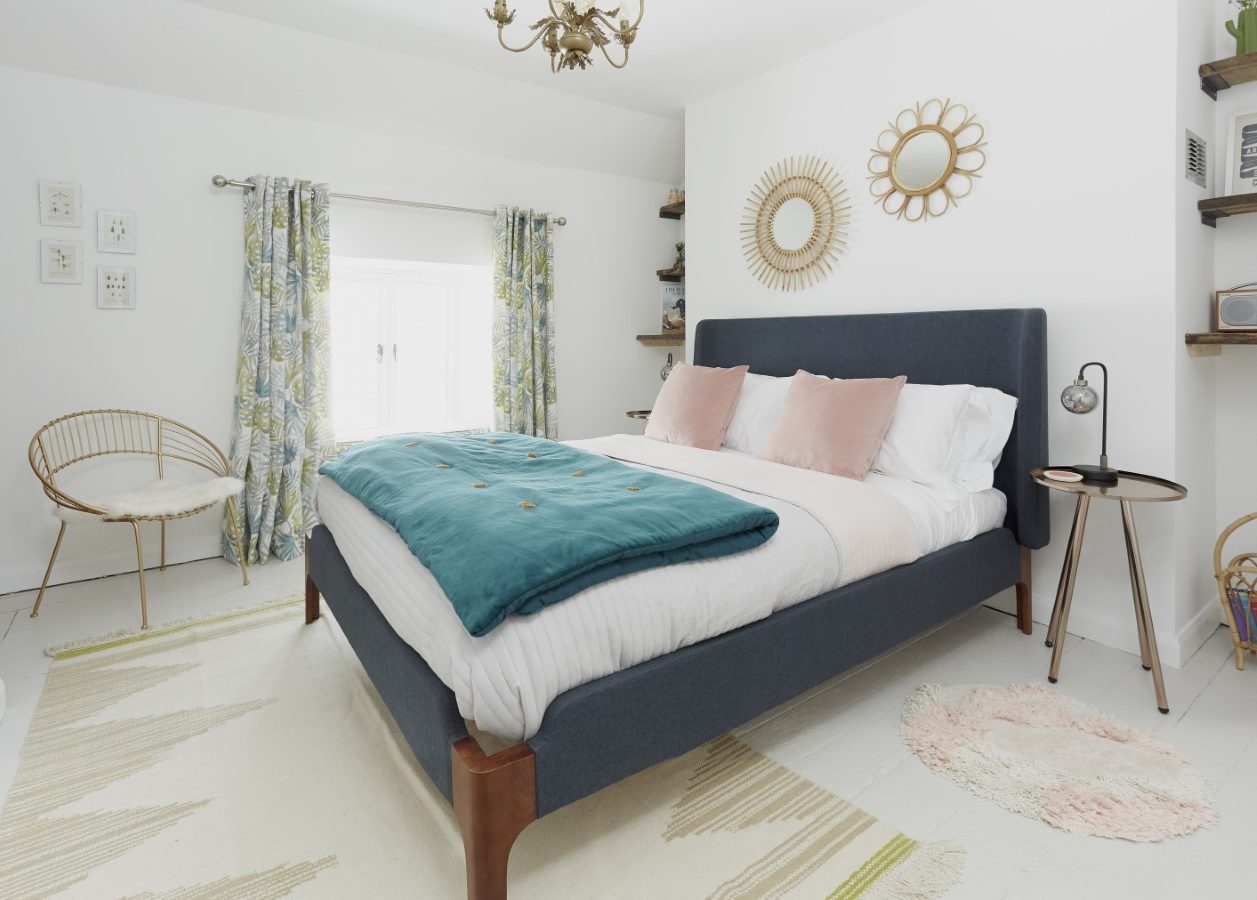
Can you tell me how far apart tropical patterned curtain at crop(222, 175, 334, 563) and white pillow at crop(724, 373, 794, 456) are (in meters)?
2.23

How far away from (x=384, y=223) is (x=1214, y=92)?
386 centimetres

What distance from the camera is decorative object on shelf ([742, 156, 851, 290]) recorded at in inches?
138

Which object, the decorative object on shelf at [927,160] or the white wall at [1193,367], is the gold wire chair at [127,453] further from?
the white wall at [1193,367]

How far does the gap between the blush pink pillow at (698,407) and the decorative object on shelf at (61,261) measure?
278 centimetres

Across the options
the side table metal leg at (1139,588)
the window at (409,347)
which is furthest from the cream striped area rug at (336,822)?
the window at (409,347)

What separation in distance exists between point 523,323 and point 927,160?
2.45 meters

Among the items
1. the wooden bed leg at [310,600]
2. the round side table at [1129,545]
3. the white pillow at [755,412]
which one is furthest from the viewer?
the white pillow at [755,412]

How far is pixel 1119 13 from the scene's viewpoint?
245cm

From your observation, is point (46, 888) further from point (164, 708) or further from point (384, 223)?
point (384, 223)

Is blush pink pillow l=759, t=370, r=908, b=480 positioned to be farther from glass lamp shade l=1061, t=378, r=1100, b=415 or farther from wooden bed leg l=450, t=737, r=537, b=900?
wooden bed leg l=450, t=737, r=537, b=900

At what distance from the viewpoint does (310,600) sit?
287cm

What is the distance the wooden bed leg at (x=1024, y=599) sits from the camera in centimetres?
275

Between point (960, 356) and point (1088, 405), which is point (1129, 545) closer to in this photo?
point (1088, 405)

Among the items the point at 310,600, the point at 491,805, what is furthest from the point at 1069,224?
the point at 310,600
